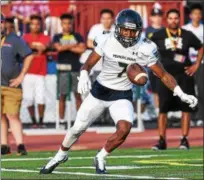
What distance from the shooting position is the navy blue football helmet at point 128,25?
413 inches

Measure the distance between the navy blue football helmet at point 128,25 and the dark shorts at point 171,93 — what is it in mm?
4033

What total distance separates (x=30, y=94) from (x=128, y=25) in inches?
301

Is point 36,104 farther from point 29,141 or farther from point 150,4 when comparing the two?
point 150,4

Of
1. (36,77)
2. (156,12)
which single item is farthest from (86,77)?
(156,12)

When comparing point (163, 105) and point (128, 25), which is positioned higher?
point (128, 25)

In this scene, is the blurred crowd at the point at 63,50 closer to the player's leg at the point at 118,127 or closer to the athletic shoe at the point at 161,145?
the athletic shoe at the point at 161,145

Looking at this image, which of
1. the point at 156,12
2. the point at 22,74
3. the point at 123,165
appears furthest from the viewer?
the point at 156,12

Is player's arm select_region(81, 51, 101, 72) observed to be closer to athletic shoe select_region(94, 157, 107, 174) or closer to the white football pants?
the white football pants

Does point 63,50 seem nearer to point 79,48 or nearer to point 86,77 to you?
point 79,48

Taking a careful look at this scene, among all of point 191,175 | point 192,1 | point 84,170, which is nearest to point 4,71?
point 84,170

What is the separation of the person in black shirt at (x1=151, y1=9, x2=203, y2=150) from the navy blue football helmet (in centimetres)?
398

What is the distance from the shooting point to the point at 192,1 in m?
20.5

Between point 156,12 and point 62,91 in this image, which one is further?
point 156,12

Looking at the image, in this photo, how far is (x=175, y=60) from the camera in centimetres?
1466
